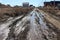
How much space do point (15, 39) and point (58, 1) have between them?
72877mm

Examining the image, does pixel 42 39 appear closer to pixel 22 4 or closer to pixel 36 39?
pixel 36 39

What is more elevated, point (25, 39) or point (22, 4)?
point (25, 39)

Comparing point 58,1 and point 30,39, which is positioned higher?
point 30,39

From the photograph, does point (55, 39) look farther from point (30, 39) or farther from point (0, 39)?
point (0, 39)

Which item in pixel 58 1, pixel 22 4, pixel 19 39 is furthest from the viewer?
pixel 22 4

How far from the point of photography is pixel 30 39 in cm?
984

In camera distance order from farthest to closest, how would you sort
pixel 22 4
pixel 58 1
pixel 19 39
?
pixel 22 4
pixel 58 1
pixel 19 39

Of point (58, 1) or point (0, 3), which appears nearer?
point (58, 1)

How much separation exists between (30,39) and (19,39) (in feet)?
1.91

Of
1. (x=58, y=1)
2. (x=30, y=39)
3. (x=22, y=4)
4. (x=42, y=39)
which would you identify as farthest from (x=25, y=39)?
Result: (x=22, y=4)

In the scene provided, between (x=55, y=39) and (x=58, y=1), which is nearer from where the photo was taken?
(x=55, y=39)

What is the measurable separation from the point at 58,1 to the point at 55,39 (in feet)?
238

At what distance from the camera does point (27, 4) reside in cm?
8506

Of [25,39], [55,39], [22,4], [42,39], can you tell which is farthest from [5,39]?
[22,4]
